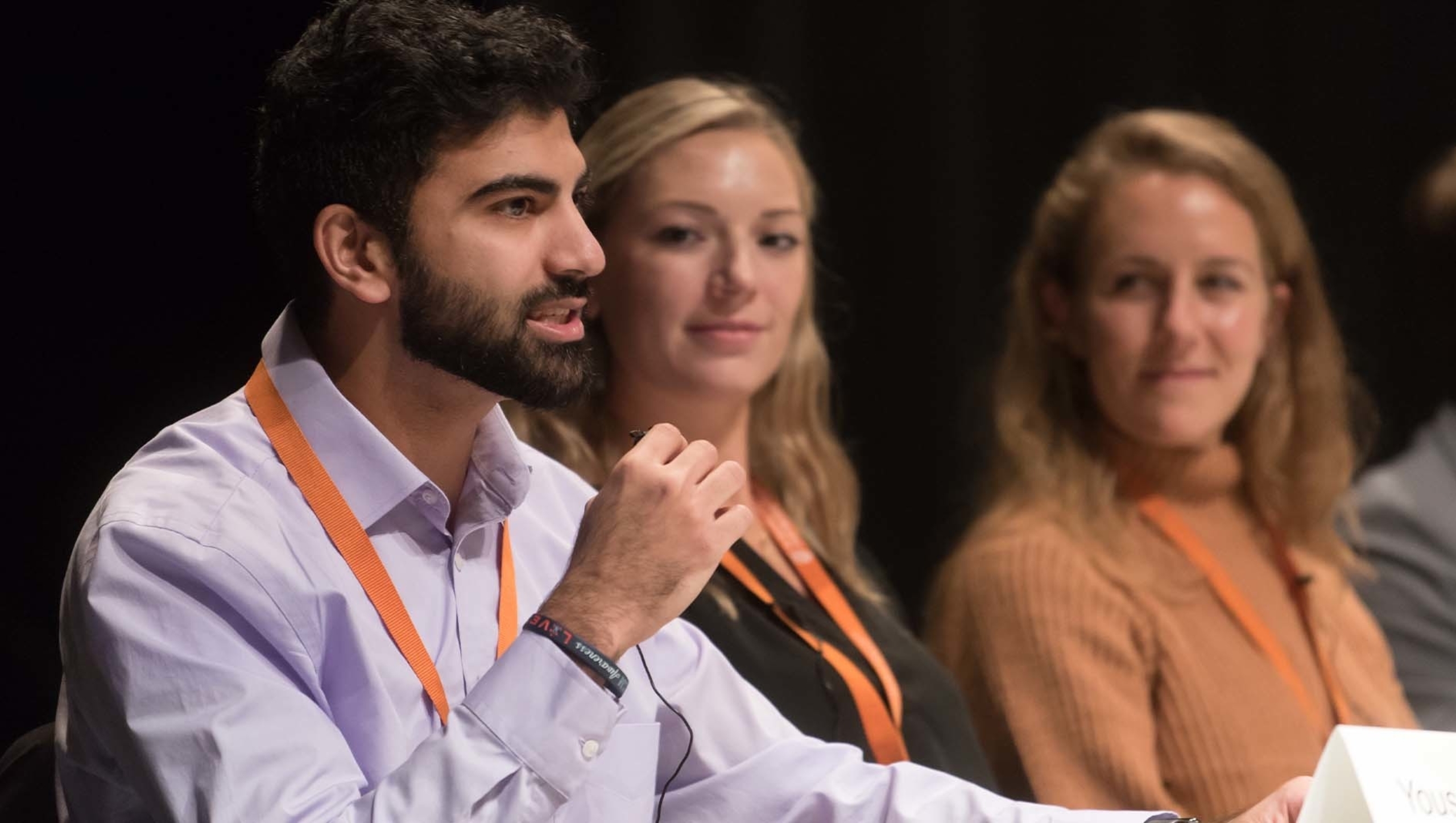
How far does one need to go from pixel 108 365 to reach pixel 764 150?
988 mm

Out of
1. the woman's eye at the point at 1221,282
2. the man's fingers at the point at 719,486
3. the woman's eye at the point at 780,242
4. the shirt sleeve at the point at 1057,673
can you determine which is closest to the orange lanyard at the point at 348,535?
the man's fingers at the point at 719,486

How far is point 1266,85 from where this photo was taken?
11.6 ft

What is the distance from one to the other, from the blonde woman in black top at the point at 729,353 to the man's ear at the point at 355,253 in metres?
0.66

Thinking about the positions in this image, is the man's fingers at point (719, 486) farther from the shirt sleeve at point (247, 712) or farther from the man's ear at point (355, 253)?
the man's ear at point (355, 253)

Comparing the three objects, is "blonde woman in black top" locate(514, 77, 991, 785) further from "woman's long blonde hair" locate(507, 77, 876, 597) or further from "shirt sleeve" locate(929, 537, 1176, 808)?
"shirt sleeve" locate(929, 537, 1176, 808)

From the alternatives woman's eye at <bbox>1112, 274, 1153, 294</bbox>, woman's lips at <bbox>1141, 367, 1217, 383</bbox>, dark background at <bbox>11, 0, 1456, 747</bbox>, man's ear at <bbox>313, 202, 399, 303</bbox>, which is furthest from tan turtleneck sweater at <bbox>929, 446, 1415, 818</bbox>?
man's ear at <bbox>313, 202, 399, 303</bbox>

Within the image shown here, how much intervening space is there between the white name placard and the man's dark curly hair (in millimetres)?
927

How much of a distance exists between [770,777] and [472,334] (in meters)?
0.55

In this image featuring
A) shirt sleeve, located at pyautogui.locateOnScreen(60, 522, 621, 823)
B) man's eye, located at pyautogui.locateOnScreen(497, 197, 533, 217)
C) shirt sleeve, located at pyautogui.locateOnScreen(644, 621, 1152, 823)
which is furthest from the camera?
shirt sleeve, located at pyautogui.locateOnScreen(644, 621, 1152, 823)

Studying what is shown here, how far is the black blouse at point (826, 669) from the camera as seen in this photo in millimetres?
2078

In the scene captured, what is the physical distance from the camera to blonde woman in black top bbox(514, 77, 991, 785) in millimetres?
2162

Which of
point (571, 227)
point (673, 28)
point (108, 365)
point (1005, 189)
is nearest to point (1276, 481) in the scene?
point (1005, 189)

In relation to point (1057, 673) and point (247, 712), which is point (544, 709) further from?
point (1057, 673)

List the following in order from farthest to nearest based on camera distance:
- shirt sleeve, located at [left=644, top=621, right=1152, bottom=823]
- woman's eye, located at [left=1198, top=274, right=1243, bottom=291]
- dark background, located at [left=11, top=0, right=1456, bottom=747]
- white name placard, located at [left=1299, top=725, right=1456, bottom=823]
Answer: dark background, located at [left=11, top=0, right=1456, bottom=747]
woman's eye, located at [left=1198, top=274, right=1243, bottom=291]
shirt sleeve, located at [left=644, top=621, right=1152, bottom=823]
white name placard, located at [left=1299, top=725, right=1456, bottom=823]
